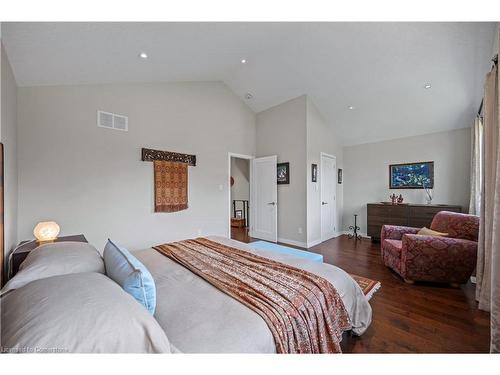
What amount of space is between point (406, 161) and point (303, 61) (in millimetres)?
3141

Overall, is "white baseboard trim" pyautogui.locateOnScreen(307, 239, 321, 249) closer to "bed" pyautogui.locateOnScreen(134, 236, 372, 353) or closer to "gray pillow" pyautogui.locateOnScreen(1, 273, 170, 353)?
"bed" pyautogui.locateOnScreen(134, 236, 372, 353)

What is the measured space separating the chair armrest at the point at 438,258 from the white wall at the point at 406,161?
7.48 feet

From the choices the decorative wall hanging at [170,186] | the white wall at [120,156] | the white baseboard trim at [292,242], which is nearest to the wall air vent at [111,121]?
the white wall at [120,156]

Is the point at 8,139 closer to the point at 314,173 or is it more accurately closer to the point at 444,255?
the point at 314,173

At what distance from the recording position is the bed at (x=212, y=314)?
2.81 ft

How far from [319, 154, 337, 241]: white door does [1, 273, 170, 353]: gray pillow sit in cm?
434

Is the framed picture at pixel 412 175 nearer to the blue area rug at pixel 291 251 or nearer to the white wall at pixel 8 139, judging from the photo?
the blue area rug at pixel 291 251

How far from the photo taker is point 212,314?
101 centimetres

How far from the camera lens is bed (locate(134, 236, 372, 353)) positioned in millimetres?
856

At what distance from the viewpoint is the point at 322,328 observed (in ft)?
3.81

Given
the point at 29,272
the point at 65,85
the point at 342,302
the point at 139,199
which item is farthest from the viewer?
the point at 139,199
